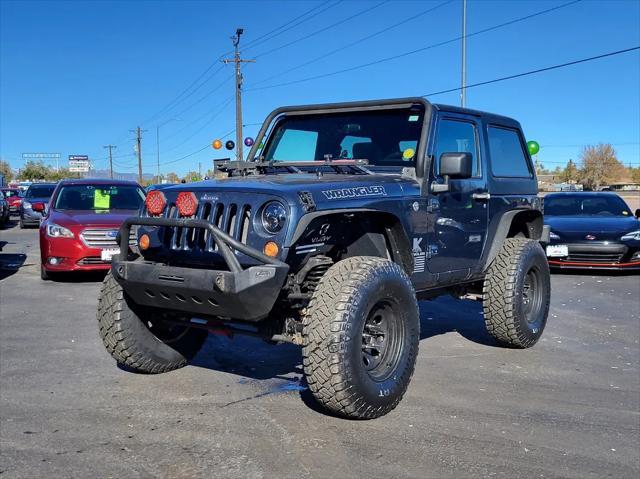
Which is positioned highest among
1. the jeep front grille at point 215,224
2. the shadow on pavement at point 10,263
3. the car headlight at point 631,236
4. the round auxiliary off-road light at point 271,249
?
the jeep front grille at point 215,224

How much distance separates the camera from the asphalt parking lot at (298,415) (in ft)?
11.0

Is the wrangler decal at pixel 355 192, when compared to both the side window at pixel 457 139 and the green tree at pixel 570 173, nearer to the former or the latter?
the side window at pixel 457 139

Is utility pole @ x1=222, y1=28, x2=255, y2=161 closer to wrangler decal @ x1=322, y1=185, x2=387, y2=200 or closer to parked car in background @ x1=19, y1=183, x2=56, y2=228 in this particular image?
parked car in background @ x1=19, y1=183, x2=56, y2=228

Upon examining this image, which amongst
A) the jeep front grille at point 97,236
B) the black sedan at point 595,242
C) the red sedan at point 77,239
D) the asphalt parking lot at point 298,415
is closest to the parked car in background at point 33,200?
the red sedan at point 77,239

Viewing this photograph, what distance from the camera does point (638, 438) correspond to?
3.83 meters

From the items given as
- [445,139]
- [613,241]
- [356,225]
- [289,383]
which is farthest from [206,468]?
[613,241]

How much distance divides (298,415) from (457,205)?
2177 mm

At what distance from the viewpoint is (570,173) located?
342 feet

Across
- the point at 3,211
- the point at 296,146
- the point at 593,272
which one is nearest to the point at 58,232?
the point at 296,146

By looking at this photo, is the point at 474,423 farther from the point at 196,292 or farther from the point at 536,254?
the point at 536,254

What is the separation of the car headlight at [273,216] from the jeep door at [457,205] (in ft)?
4.95

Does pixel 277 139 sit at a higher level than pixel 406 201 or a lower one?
higher

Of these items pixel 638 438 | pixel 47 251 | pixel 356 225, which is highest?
pixel 356 225

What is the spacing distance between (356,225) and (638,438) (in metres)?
2.17
